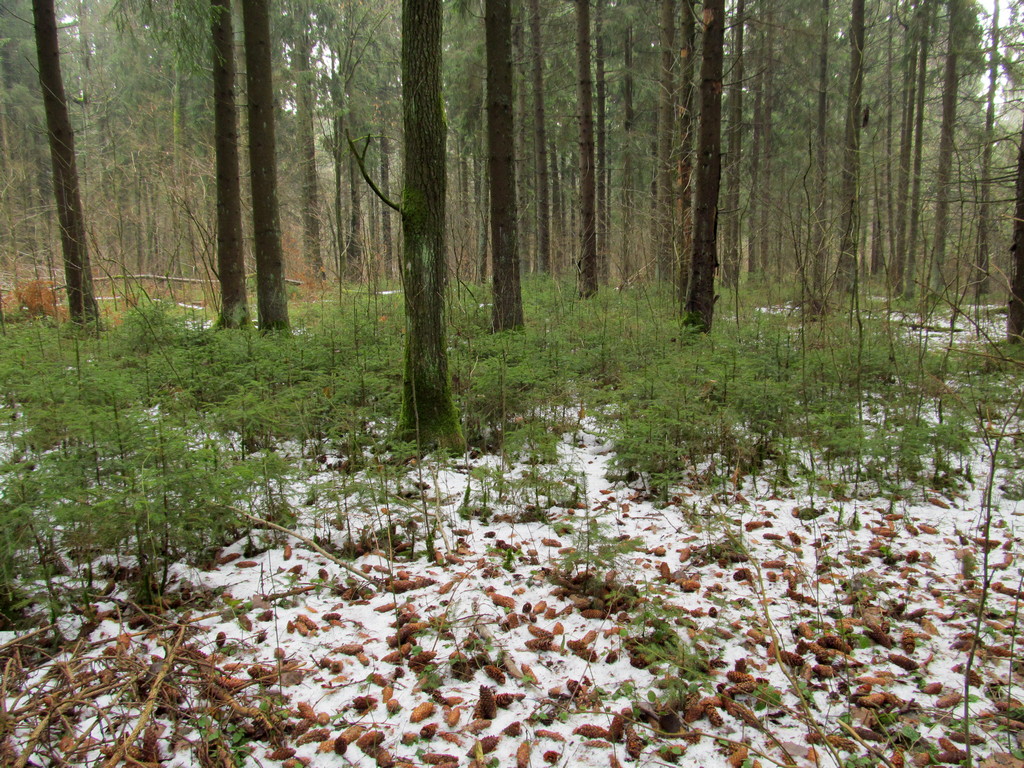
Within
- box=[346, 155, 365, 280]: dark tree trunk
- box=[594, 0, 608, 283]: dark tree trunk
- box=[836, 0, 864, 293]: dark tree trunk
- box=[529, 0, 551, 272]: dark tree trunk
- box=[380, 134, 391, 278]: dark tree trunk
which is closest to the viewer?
box=[836, 0, 864, 293]: dark tree trunk

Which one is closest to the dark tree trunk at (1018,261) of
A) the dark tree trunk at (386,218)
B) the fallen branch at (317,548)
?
the dark tree trunk at (386,218)

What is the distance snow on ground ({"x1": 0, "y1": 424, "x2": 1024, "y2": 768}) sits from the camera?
1.98 meters

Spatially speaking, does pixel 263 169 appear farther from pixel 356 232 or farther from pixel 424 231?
pixel 424 231

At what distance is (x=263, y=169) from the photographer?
7.86 m

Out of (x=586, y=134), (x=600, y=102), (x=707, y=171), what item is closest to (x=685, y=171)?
(x=707, y=171)

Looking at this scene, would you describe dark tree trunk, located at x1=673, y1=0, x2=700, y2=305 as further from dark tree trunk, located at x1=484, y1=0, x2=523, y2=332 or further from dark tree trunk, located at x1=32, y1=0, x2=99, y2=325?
dark tree trunk, located at x1=32, y1=0, x2=99, y2=325

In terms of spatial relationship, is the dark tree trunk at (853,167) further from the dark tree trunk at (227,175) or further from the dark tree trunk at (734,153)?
the dark tree trunk at (227,175)

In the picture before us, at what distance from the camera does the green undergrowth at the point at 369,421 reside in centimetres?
283

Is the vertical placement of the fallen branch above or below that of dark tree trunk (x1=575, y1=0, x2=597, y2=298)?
below

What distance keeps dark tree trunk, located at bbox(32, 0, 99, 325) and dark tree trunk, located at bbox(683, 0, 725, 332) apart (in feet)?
29.4

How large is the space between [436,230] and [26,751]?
371cm

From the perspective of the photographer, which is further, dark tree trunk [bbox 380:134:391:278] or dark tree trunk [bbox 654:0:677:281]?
dark tree trunk [bbox 380:134:391:278]

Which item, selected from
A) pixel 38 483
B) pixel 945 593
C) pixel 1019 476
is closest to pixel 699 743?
pixel 945 593

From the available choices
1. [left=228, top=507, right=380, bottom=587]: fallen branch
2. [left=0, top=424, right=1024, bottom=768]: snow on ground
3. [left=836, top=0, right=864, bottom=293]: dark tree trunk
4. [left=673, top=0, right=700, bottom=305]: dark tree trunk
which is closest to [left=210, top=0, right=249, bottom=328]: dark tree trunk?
[left=228, top=507, right=380, bottom=587]: fallen branch
